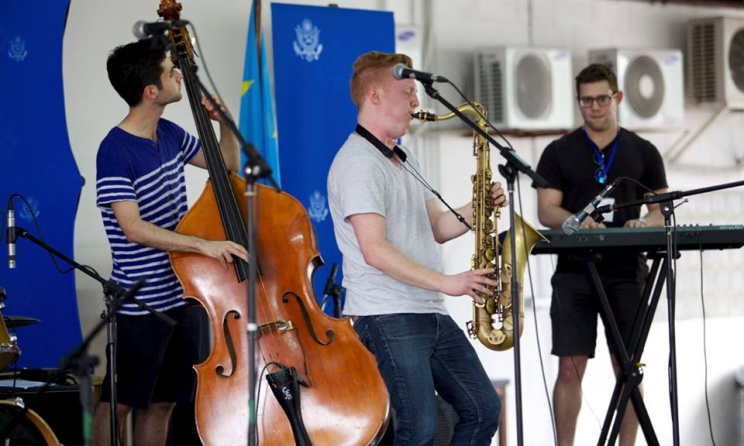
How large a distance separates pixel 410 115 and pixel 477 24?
2.75 meters

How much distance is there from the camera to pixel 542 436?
5973mm

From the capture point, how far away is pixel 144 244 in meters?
3.34

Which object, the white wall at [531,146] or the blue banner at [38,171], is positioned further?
the white wall at [531,146]

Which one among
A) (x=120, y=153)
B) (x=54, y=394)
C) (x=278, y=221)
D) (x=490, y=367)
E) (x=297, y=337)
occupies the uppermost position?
(x=120, y=153)

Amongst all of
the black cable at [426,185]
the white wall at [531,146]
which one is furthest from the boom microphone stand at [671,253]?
the white wall at [531,146]

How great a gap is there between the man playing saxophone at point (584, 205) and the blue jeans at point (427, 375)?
1173 mm

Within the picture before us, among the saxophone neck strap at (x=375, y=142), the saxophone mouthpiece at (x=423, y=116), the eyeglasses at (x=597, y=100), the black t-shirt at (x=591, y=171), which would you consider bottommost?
the black t-shirt at (x=591, y=171)

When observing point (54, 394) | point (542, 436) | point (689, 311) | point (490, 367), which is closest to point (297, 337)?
point (54, 394)

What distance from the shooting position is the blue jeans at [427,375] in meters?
3.04

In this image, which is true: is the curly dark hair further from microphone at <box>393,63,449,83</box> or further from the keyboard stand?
the keyboard stand

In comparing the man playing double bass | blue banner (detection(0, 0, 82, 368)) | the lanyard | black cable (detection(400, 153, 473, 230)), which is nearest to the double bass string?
the man playing double bass

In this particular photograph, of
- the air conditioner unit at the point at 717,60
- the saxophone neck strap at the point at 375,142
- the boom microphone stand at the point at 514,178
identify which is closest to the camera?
the boom microphone stand at the point at 514,178

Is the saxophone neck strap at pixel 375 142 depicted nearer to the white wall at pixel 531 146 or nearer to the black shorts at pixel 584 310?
the black shorts at pixel 584 310

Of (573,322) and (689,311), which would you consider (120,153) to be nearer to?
(573,322)
